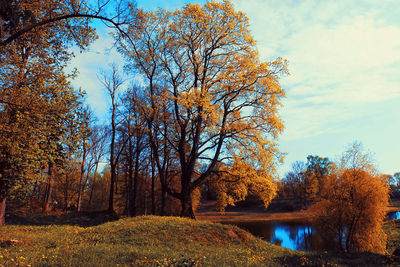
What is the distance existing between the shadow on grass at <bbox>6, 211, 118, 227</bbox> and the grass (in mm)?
6070

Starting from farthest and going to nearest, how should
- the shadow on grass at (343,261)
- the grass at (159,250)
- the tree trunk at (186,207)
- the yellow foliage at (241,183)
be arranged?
the tree trunk at (186,207)
the yellow foliage at (241,183)
the shadow on grass at (343,261)
the grass at (159,250)

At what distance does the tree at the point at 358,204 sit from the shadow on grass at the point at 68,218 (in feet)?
71.7

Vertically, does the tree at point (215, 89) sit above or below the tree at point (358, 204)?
above

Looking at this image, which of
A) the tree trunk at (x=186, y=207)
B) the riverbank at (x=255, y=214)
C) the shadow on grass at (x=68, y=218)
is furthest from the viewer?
the riverbank at (x=255, y=214)

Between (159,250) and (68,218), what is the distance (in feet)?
59.8

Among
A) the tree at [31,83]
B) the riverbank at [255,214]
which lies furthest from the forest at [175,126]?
the riverbank at [255,214]

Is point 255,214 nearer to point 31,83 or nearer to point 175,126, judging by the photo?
point 175,126

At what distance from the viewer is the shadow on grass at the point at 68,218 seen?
2159 cm

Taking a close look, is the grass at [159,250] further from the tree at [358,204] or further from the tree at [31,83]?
the tree at [358,204]

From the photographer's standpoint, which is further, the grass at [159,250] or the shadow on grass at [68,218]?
the shadow on grass at [68,218]


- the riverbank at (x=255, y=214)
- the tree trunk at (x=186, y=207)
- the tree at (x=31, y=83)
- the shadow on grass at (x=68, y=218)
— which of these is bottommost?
the riverbank at (x=255, y=214)

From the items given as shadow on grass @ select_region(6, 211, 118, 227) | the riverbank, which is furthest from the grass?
the riverbank

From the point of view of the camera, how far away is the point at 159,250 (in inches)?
395

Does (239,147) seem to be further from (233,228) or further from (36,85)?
(36,85)
